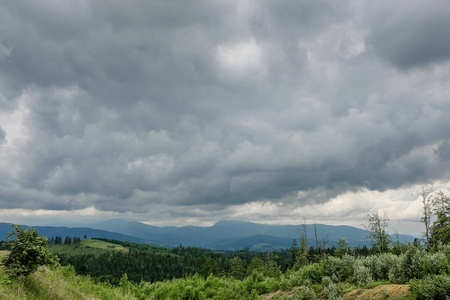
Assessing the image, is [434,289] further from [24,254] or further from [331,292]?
[24,254]

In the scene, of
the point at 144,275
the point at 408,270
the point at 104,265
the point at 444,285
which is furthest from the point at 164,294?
the point at 104,265

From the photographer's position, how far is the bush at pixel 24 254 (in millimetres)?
13022

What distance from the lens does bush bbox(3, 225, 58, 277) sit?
13.0 meters

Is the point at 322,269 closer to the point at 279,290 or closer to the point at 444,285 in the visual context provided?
the point at 279,290

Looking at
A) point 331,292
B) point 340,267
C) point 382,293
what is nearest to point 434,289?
point 382,293

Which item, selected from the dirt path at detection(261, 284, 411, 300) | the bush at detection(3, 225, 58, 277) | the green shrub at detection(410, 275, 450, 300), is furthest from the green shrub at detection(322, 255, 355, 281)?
the bush at detection(3, 225, 58, 277)

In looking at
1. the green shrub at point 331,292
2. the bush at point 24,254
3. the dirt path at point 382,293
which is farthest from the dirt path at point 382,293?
the bush at point 24,254

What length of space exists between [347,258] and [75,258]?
21513 cm

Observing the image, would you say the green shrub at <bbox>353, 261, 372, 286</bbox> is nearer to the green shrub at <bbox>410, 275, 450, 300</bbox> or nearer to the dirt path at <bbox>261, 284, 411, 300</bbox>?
the dirt path at <bbox>261, 284, 411, 300</bbox>

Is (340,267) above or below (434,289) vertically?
below

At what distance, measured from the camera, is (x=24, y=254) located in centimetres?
1305

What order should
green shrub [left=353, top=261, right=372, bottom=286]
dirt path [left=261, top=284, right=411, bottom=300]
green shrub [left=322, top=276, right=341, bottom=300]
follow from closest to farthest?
dirt path [left=261, top=284, right=411, bottom=300], green shrub [left=322, top=276, right=341, bottom=300], green shrub [left=353, top=261, right=372, bottom=286]

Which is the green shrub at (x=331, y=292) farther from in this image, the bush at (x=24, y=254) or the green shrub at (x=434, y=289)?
the bush at (x=24, y=254)

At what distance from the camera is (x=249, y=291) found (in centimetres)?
2073
